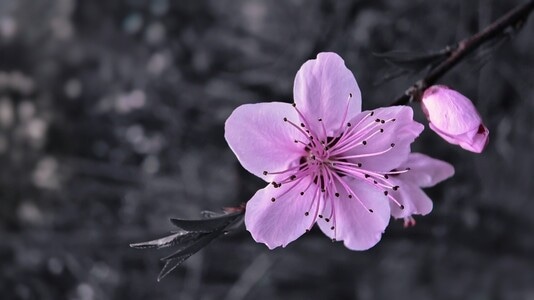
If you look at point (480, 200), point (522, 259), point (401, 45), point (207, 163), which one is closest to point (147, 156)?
point (207, 163)

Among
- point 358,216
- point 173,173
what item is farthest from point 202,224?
point 173,173

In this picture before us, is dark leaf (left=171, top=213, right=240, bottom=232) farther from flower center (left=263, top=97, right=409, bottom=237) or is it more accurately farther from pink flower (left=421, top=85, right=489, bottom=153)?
pink flower (left=421, top=85, right=489, bottom=153)

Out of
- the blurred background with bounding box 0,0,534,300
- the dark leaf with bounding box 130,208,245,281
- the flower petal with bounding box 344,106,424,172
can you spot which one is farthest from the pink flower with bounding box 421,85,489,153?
the blurred background with bounding box 0,0,534,300

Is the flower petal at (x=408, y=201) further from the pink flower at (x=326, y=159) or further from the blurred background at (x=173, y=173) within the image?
the blurred background at (x=173, y=173)

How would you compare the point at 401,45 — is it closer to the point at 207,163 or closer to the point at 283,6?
the point at 283,6

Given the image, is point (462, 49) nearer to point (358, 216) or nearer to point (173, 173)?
point (358, 216)

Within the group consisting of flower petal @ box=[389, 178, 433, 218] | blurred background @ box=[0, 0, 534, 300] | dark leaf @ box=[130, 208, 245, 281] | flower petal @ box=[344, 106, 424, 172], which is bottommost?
blurred background @ box=[0, 0, 534, 300]
